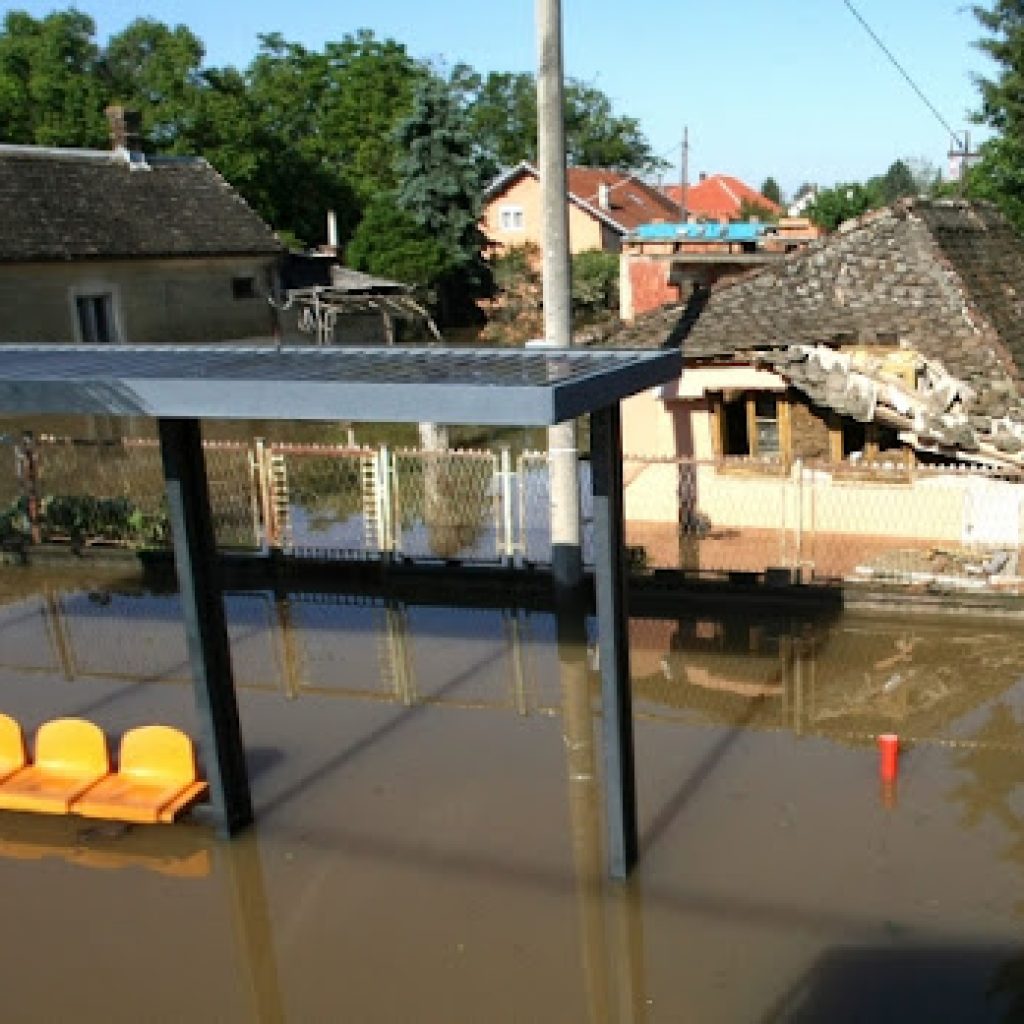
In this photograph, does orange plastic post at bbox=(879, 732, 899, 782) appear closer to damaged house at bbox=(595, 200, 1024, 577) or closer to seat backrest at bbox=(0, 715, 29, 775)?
damaged house at bbox=(595, 200, 1024, 577)

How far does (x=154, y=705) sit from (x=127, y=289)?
21.1 m

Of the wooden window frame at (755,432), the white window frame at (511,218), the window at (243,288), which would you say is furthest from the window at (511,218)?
the wooden window frame at (755,432)

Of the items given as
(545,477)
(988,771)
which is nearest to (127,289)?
(545,477)

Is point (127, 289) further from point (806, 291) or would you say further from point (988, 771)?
point (988, 771)

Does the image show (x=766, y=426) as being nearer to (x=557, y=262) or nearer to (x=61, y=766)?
(x=557, y=262)

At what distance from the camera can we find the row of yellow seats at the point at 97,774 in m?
7.70

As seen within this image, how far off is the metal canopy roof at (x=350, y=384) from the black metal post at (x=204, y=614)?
556mm

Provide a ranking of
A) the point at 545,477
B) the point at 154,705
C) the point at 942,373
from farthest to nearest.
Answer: the point at 545,477 → the point at 942,373 → the point at 154,705

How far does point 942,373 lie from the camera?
13539mm

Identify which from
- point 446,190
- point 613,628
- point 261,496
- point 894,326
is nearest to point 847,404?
point 894,326

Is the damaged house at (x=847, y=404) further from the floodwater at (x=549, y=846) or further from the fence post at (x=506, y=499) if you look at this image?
the floodwater at (x=549, y=846)

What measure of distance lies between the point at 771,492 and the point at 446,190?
1067 inches

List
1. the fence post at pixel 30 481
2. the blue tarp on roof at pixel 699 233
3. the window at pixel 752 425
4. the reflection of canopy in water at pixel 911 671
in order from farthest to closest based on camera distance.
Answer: the blue tarp on roof at pixel 699 233, the fence post at pixel 30 481, the window at pixel 752 425, the reflection of canopy in water at pixel 911 671

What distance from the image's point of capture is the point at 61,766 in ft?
26.9
